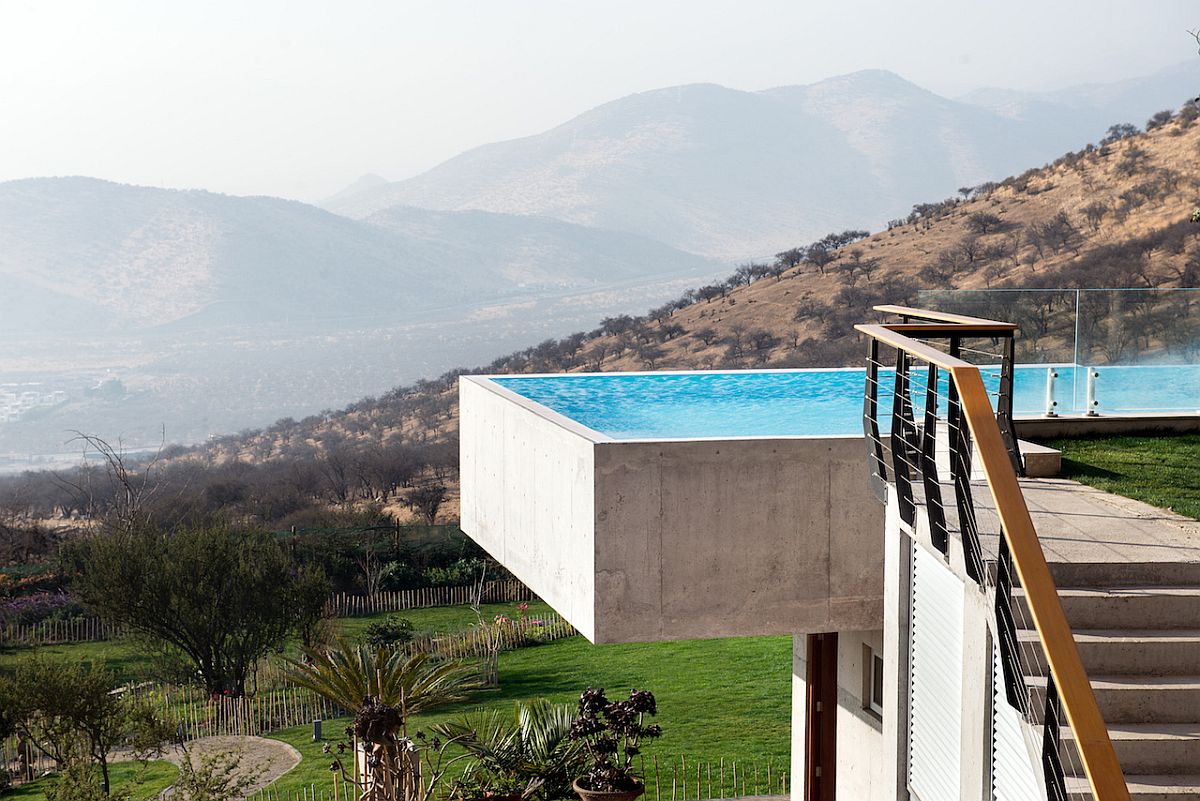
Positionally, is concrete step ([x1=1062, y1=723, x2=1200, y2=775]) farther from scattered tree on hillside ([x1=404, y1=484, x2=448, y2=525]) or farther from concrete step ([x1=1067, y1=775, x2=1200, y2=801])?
scattered tree on hillside ([x1=404, y1=484, x2=448, y2=525])

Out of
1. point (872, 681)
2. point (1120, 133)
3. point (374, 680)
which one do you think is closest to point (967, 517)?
point (872, 681)

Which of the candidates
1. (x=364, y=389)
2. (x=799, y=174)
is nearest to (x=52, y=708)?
(x=364, y=389)

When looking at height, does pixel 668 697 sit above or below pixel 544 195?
below

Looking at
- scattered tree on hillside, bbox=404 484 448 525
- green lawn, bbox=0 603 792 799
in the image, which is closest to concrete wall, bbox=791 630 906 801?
green lawn, bbox=0 603 792 799

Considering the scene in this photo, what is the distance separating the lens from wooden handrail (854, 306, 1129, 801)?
2957 mm

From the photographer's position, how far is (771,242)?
124 metres

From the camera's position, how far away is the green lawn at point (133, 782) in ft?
58.8

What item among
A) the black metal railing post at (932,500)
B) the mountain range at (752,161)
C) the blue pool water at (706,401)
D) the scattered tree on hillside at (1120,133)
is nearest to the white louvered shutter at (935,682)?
the black metal railing post at (932,500)

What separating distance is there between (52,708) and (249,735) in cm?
460

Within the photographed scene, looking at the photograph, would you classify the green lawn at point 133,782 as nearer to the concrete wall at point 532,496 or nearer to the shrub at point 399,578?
the concrete wall at point 532,496

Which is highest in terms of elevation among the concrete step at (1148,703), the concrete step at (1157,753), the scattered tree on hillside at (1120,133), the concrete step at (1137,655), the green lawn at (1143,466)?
the scattered tree on hillside at (1120,133)

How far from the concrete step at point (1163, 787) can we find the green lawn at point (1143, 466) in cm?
212

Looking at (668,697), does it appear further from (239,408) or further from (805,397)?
(239,408)

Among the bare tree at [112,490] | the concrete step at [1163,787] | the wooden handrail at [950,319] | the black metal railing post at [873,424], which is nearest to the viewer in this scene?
the concrete step at [1163,787]
